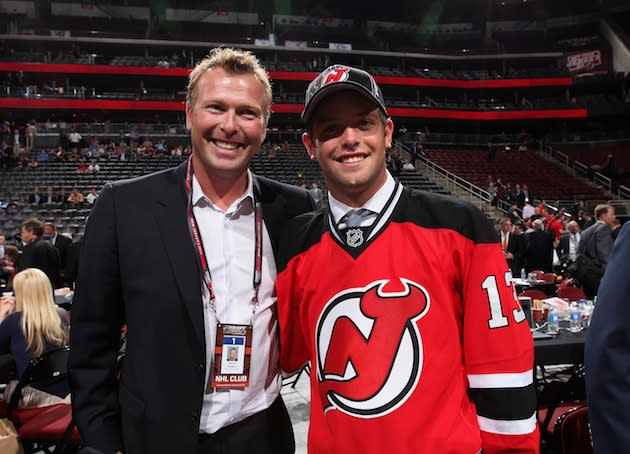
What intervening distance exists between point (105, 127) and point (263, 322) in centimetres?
2138

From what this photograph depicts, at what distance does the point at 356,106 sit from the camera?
1.38 metres

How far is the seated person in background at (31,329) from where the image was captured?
3088 mm

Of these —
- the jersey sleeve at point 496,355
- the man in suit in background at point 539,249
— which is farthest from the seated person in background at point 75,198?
the jersey sleeve at point 496,355

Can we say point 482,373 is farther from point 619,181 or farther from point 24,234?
point 619,181

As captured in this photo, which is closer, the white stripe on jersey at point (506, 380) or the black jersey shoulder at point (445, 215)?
the white stripe on jersey at point (506, 380)

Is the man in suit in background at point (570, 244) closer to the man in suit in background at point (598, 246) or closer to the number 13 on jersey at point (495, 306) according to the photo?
the man in suit in background at point (598, 246)

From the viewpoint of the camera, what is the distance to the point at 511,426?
3.80 feet

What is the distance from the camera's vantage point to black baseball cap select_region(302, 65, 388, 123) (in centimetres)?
133

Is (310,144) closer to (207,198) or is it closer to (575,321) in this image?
(207,198)

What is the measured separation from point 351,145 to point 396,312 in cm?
47

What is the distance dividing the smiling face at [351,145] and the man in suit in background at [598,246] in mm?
5478

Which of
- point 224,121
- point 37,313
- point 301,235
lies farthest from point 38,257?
point 301,235

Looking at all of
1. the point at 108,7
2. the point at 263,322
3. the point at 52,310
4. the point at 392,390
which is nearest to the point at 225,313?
the point at 263,322

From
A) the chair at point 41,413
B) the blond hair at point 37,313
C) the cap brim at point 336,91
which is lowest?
the chair at point 41,413
